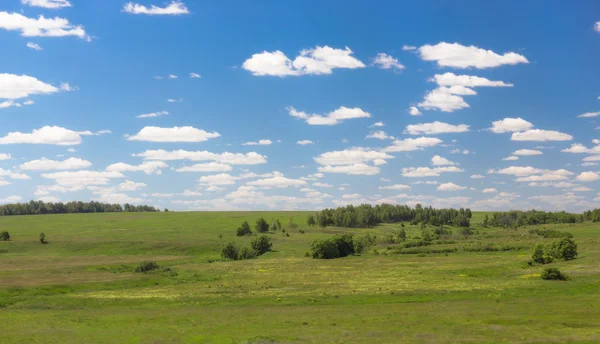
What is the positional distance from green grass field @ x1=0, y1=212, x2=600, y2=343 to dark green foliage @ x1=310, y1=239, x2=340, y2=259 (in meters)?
15.0

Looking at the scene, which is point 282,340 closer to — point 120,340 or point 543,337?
point 120,340

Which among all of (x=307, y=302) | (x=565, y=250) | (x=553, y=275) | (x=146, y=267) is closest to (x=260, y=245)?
(x=146, y=267)

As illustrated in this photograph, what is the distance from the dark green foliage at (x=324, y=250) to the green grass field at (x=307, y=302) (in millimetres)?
15021

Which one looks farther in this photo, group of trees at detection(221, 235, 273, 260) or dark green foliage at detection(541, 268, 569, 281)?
group of trees at detection(221, 235, 273, 260)

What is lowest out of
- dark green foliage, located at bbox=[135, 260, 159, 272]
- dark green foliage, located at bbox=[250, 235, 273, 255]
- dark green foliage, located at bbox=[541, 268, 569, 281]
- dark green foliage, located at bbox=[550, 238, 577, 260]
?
dark green foliage, located at bbox=[135, 260, 159, 272]

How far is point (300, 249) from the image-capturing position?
15400cm

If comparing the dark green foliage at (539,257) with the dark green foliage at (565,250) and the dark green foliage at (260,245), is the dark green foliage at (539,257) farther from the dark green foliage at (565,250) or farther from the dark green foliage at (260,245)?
the dark green foliage at (260,245)

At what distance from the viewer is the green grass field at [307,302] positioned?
145 ft

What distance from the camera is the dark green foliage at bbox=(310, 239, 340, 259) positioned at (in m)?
130

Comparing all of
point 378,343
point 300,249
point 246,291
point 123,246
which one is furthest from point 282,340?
point 123,246

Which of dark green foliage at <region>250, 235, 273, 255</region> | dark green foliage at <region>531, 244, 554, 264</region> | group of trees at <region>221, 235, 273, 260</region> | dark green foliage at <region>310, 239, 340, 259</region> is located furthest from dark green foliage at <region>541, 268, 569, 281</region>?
dark green foliage at <region>250, 235, 273, 255</region>

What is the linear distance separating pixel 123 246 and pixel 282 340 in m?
126

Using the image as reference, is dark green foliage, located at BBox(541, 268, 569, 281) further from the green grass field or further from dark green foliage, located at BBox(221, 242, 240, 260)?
dark green foliage, located at BBox(221, 242, 240, 260)

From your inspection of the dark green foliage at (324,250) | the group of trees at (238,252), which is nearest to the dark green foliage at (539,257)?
the dark green foliage at (324,250)
